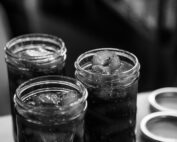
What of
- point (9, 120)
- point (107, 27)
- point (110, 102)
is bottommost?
→ point (107, 27)

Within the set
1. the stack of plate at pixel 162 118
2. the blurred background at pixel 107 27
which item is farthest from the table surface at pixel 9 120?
the blurred background at pixel 107 27

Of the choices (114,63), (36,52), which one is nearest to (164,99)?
(114,63)

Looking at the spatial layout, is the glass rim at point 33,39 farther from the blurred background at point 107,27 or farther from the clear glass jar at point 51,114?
the blurred background at point 107,27

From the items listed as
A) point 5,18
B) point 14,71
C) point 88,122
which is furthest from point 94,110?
point 5,18

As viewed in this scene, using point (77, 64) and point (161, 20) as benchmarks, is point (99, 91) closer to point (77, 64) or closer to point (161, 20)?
point (77, 64)

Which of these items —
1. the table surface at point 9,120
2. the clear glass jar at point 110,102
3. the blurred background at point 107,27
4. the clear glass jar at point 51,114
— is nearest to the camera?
the clear glass jar at point 51,114

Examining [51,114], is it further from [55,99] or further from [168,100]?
[168,100]
